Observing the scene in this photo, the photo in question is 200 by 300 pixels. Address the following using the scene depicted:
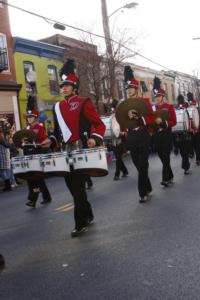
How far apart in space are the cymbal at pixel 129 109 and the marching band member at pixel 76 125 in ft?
5.88

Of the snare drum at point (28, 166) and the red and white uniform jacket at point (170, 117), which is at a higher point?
the red and white uniform jacket at point (170, 117)

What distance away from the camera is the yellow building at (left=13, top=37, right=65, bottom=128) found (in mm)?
28031

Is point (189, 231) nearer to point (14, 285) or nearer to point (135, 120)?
point (14, 285)

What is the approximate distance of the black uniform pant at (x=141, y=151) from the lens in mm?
8375

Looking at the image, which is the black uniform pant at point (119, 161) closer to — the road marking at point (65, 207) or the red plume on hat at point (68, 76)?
the road marking at point (65, 207)

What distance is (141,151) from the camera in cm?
845

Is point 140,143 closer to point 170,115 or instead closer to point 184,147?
point 170,115

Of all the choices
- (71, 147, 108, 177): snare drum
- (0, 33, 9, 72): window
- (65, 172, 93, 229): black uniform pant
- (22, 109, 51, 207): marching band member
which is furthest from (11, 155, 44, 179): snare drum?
(0, 33, 9, 72): window

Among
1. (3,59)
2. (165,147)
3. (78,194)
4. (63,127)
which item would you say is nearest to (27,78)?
(3,59)

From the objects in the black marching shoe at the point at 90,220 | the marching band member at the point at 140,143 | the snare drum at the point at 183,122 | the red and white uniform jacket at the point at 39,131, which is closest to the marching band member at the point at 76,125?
the black marching shoe at the point at 90,220

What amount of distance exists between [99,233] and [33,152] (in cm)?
356

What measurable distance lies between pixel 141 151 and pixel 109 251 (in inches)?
131

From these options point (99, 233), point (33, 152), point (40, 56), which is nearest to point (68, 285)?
point (99, 233)

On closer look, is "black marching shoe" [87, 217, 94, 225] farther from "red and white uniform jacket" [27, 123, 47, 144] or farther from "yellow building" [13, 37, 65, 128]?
"yellow building" [13, 37, 65, 128]
